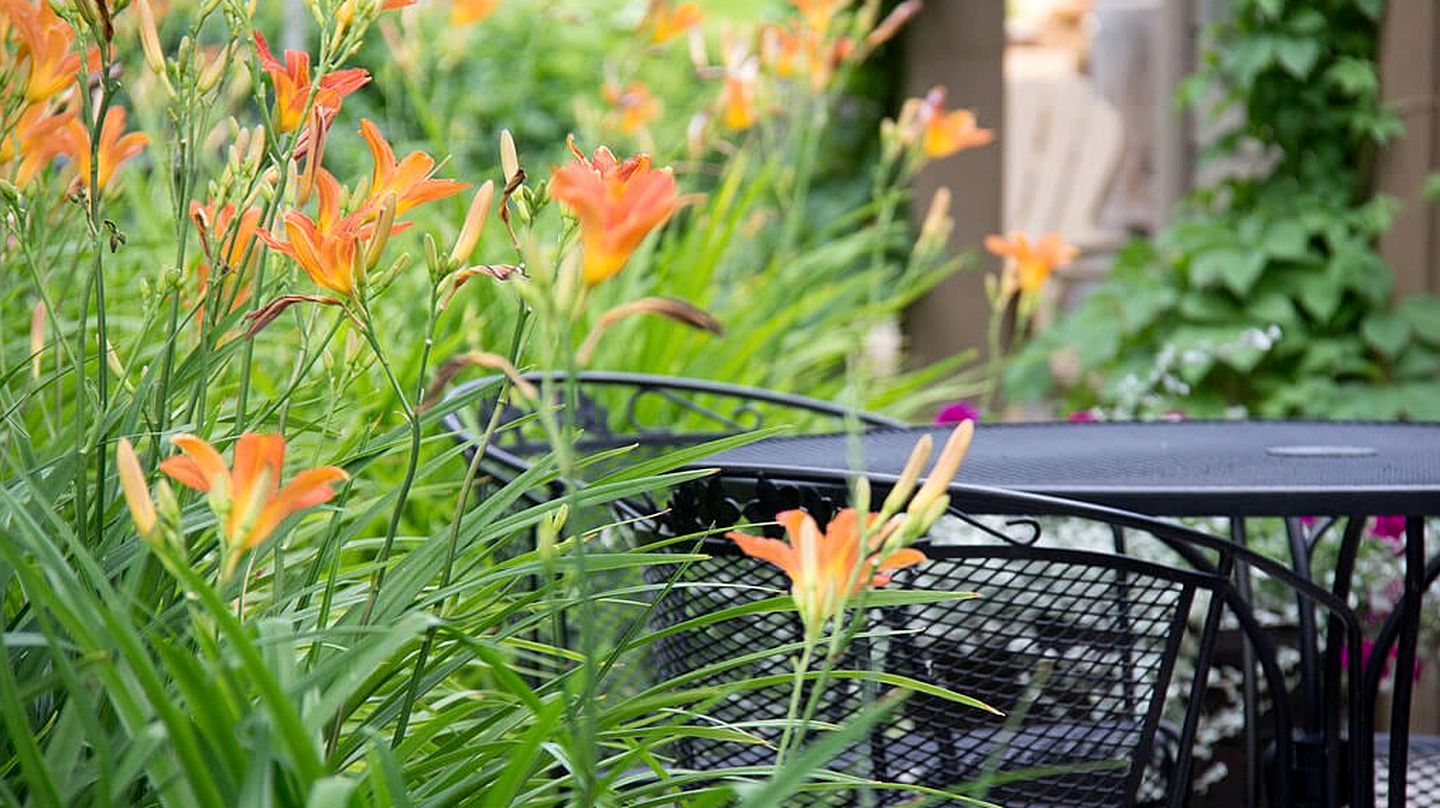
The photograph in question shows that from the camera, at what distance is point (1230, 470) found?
1489mm

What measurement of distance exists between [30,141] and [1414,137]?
2.99 meters

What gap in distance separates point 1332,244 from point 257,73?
2968 millimetres

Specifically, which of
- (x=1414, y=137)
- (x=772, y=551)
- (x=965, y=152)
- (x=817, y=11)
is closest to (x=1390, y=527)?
(x=817, y=11)

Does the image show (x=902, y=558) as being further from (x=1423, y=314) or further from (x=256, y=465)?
(x=1423, y=314)

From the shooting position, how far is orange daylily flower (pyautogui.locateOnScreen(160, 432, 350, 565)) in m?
0.69

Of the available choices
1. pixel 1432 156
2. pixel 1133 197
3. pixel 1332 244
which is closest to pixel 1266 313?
pixel 1332 244

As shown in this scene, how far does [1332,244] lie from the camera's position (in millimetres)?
3502

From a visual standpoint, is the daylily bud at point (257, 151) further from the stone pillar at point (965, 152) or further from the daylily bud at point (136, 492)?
the stone pillar at point (965, 152)

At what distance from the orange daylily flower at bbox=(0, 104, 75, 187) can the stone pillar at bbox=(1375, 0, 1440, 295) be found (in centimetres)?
292

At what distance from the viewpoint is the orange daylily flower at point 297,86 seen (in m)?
0.98

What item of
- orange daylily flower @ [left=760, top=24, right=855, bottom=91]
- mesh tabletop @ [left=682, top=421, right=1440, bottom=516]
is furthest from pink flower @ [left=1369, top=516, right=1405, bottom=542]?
orange daylily flower @ [left=760, top=24, right=855, bottom=91]

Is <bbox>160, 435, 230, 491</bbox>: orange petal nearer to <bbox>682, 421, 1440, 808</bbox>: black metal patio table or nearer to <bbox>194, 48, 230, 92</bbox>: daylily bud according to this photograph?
<bbox>194, 48, 230, 92</bbox>: daylily bud

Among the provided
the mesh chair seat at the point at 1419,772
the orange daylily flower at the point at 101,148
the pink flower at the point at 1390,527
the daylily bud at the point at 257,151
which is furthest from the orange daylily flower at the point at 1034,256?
the daylily bud at the point at 257,151

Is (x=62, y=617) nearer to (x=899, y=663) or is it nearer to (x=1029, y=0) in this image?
(x=899, y=663)
